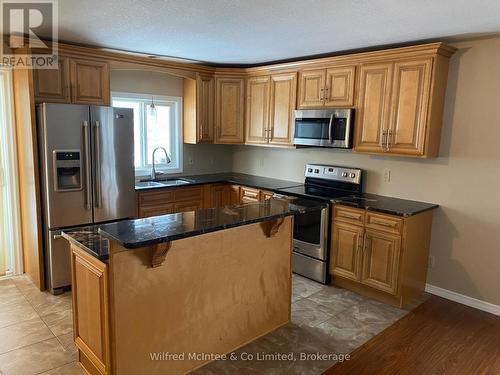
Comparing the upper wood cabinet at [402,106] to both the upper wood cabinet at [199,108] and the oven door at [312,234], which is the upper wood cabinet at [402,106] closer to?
the oven door at [312,234]

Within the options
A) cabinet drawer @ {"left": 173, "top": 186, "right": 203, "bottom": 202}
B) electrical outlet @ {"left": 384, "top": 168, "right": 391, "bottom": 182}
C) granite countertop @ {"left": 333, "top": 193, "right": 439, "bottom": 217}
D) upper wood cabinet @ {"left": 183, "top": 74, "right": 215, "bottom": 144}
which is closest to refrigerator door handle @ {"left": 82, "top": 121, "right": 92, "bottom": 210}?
cabinet drawer @ {"left": 173, "top": 186, "right": 203, "bottom": 202}

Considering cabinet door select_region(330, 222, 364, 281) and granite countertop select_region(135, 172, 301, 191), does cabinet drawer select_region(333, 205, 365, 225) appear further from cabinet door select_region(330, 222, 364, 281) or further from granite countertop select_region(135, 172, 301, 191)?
granite countertop select_region(135, 172, 301, 191)

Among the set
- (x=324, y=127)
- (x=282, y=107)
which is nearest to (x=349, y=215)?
(x=324, y=127)

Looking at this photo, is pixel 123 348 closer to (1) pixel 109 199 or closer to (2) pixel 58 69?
(1) pixel 109 199

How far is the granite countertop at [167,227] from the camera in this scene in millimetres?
2020

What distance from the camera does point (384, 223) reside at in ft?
11.4

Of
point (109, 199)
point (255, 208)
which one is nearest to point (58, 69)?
point (109, 199)

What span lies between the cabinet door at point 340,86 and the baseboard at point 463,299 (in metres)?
2.07

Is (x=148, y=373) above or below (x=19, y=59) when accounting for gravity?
Answer: below

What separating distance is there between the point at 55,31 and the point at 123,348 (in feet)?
9.14

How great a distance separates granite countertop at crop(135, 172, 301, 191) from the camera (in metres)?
4.54

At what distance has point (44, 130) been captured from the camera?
3.41m

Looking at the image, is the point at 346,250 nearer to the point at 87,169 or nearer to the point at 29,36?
the point at 87,169

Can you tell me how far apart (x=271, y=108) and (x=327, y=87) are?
878mm
